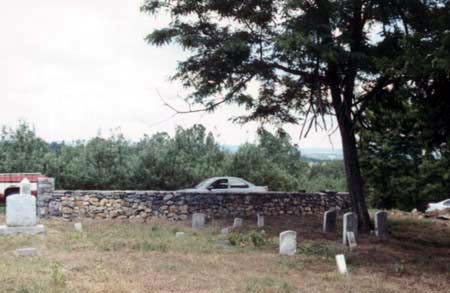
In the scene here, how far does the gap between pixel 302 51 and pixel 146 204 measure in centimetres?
799

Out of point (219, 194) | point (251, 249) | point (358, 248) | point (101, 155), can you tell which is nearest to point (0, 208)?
point (101, 155)

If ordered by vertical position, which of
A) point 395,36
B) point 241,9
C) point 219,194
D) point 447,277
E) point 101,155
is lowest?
point 447,277

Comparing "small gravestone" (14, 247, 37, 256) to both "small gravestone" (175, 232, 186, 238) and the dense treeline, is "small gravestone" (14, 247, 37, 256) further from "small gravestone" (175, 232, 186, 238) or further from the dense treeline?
the dense treeline

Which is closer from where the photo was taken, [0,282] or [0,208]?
[0,282]

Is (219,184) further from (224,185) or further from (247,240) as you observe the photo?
(247,240)

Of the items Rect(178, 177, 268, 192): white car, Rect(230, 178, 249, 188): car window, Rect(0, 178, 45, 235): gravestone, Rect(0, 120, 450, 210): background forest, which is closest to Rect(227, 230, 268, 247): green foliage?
Rect(0, 178, 45, 235): gravestone

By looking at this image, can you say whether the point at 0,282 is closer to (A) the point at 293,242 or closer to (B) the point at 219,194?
(A) the point at 293,242

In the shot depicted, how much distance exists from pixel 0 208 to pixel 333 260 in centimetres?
1348

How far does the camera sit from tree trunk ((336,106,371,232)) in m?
15.9

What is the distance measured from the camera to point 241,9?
1430cm

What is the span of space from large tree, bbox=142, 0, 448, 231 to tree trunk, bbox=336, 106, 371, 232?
0.10 feet

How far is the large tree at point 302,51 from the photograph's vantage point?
1302cm

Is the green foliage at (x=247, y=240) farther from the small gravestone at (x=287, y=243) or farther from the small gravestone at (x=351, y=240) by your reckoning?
the small gravestone at (x=351, y=240)

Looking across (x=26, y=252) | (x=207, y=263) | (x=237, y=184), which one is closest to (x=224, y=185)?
A: (x=237, y=184)
